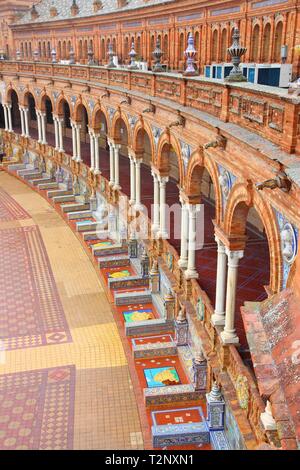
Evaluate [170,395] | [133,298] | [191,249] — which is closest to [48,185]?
[133,298]

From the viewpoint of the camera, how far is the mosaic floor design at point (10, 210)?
26628 millimetres

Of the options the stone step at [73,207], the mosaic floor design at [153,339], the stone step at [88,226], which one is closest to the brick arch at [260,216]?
the mosaic floor design at [153,339]

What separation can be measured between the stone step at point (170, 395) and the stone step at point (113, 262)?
7.90 metres

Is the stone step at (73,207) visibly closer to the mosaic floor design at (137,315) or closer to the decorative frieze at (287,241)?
the mosaic floor design at (137,315)

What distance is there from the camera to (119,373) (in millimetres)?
13625

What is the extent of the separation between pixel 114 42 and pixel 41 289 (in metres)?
20.1

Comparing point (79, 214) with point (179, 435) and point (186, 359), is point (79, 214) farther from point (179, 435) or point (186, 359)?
point (179, 435)

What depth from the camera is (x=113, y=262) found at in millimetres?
19562

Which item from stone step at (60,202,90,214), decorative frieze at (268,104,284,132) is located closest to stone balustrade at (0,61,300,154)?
decorative frieze at (268,104,284,132)

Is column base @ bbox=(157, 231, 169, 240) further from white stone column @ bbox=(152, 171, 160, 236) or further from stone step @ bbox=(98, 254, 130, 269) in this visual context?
stone step @ bbox=(98, 254, 130, 269)

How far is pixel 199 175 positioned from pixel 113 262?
7361mm

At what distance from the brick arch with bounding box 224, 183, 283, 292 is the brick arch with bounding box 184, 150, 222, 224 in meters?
0.62

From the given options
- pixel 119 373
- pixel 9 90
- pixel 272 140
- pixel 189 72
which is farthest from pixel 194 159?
pixel 9 90

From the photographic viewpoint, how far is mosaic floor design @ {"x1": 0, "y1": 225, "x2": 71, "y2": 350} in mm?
15500
